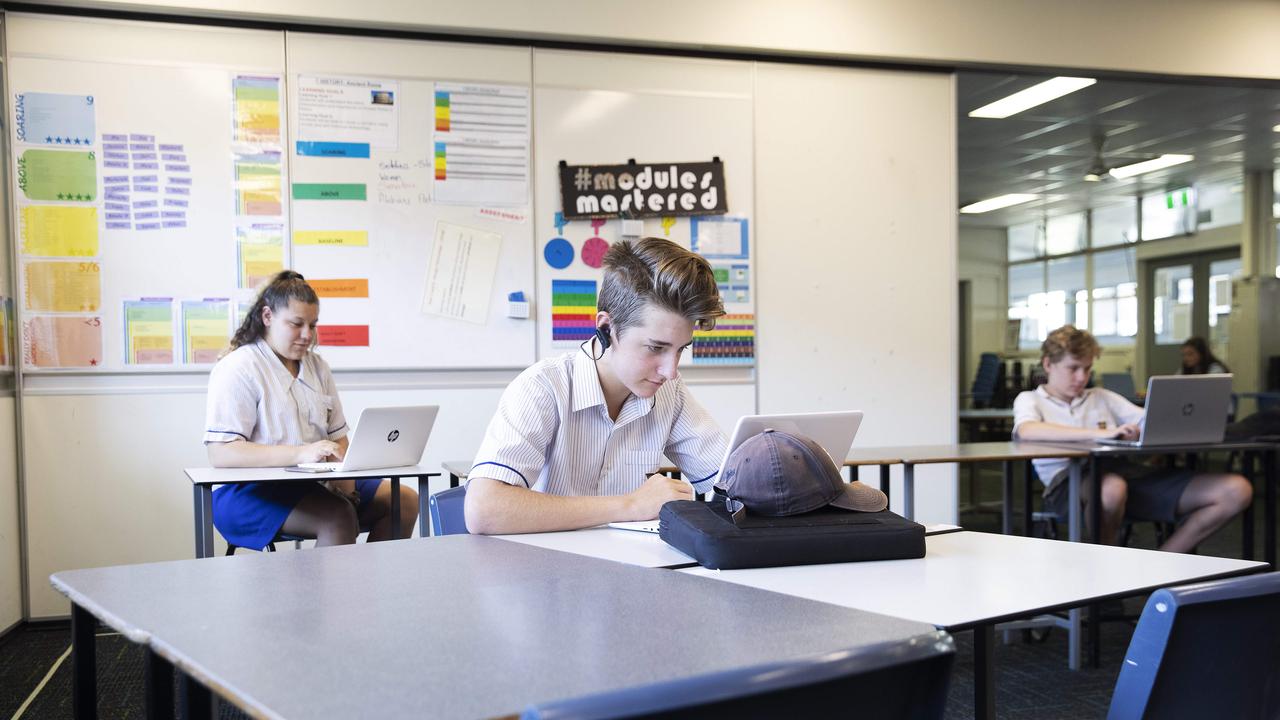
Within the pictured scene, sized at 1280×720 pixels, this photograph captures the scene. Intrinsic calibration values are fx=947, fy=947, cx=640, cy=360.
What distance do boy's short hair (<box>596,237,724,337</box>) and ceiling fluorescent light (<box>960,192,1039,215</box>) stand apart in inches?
376

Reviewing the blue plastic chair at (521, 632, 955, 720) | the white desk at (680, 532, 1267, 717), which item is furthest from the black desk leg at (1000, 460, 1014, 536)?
the blue plastic chair at (521, 632, 955, 720)

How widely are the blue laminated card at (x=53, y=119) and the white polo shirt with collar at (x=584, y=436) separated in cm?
286

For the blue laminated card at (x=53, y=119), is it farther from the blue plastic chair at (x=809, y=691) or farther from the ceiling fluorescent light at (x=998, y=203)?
the ceiling fluorescent light at (x=998, y=203)

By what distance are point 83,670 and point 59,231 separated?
300 centimetres

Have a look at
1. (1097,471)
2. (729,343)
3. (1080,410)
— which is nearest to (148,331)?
(729,343)

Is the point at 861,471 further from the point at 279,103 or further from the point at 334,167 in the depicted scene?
the point at 279,103

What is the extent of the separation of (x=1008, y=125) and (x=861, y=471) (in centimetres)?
402

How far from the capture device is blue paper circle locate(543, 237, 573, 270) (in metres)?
4.29

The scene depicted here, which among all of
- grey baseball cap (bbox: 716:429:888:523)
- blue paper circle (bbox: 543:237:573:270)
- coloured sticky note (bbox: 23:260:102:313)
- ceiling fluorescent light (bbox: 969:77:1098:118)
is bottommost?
grey baseball cap (bbox: 716:429:888:523)

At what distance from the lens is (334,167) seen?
13.3 ft

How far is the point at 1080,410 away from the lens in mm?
3965

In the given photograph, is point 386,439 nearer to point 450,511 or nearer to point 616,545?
point 450,511

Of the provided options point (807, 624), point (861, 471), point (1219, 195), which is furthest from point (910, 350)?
point (1219, 195)

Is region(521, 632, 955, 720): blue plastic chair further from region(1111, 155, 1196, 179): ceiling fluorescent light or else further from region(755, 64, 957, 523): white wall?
region(1111, 155, 1196, 179): ceiling fluorescent light
